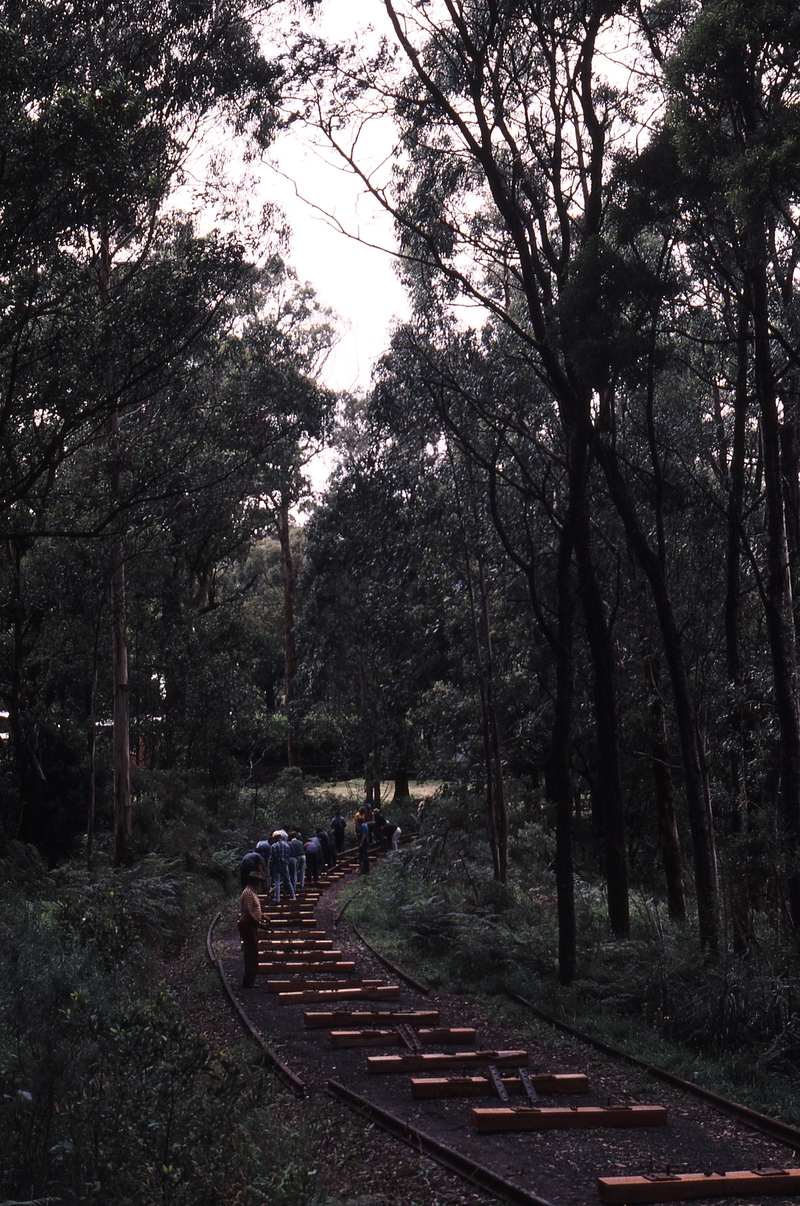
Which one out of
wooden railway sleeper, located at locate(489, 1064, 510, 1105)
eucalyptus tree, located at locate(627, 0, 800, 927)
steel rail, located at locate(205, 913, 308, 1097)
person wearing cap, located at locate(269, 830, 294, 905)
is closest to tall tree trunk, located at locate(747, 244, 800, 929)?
eucalyptus tree, located at locate(627, 0, 800, 927)

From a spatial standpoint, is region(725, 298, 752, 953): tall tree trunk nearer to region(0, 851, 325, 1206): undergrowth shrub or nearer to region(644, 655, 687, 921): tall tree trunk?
region(644, 655, 687, 921): tall tree trunk

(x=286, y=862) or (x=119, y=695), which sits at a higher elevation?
(x=119, y=695)

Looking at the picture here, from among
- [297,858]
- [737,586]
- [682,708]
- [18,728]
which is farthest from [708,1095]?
[18,728]

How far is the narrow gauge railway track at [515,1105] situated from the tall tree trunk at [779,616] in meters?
3.23

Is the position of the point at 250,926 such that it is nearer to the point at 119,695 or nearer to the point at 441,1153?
the point at 441,1153

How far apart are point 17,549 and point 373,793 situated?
21.3 metres

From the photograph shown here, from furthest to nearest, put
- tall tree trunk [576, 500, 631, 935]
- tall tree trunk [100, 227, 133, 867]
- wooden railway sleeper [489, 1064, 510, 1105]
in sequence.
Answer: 1. tall tree trunk [100, 227, 133, 867]
2. tall tree trunk [576, 500, 631, 935]
3. wooden railway sleeper [489, 1064, 510, 1105]

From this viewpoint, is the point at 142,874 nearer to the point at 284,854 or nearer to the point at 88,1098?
the point at 284,854

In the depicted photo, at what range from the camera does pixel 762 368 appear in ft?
42.0

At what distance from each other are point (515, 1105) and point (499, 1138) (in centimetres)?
80

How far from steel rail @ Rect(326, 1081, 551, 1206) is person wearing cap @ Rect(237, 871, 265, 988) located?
15.6ft

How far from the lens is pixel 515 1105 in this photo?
834cm

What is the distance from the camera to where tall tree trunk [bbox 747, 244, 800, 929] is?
1173 cm

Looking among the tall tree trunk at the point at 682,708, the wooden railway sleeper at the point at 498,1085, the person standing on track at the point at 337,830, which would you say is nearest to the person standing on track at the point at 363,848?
the person standing on track at the point at 337,830
